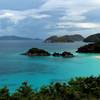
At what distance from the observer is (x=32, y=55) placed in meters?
121

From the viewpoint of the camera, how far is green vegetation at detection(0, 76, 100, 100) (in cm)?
2544

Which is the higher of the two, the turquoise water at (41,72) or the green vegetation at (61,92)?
the green vegetation at (61,92)

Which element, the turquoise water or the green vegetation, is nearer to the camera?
the green vegetation

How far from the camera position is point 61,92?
94.5ft

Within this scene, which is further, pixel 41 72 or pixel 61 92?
pixel 41 72

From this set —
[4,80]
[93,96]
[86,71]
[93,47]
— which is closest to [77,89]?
[93,96]

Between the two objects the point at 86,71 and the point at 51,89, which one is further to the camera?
the point at 86,71

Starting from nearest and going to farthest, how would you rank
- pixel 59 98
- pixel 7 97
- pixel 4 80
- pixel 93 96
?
pixel 7 97, pixel 59 98, pixel 93 96, pixel 4 80

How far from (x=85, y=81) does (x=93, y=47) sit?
4397 inches

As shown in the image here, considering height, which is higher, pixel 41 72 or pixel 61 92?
pixel 61 92

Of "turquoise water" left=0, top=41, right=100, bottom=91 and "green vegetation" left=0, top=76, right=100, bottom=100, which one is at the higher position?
"green vegetation" left=0, top=76, right=100, bottom=100

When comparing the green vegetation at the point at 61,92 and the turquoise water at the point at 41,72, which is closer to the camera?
the green vegetation at the point at 61,92

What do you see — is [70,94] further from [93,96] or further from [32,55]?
[32,55]

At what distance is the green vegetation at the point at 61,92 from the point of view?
2544cm
